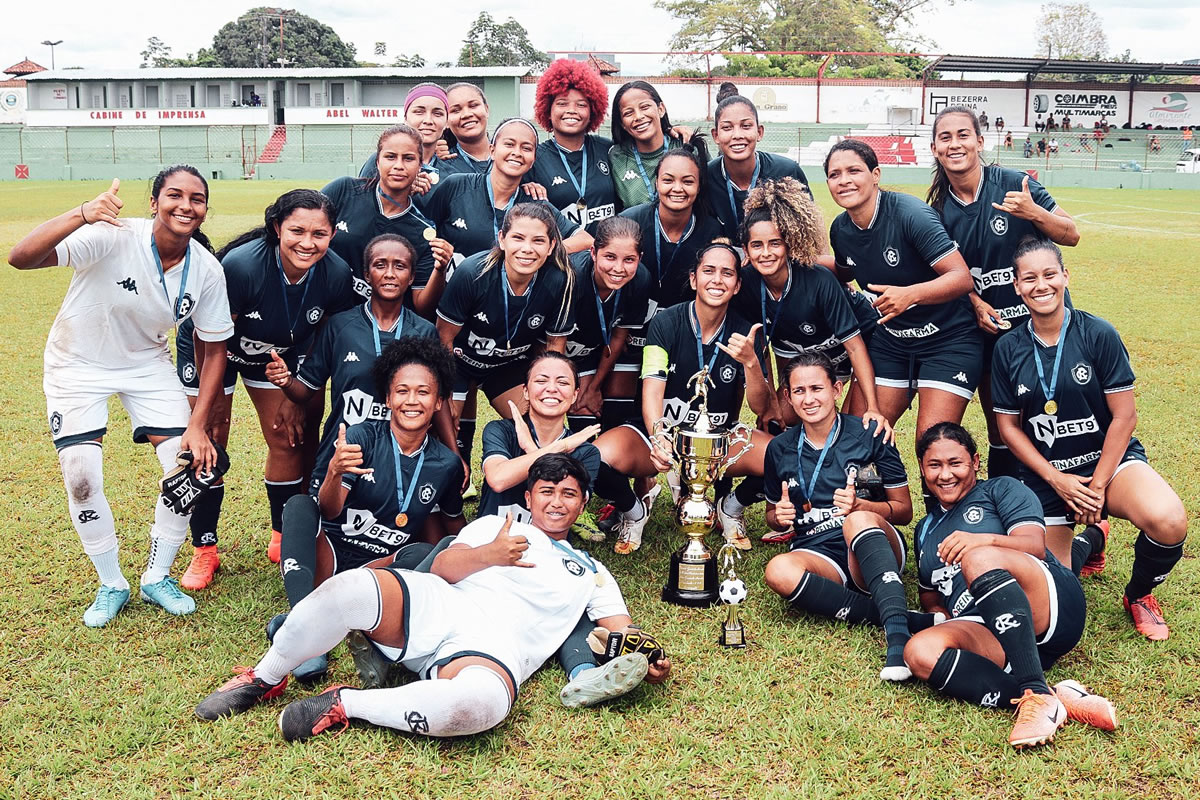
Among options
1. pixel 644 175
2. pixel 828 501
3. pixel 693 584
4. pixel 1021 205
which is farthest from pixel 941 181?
pixel 693 584

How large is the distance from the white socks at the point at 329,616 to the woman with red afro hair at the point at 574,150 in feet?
9.45

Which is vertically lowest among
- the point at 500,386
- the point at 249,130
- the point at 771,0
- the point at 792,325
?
the point at 500,386

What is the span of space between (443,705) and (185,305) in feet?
7.12

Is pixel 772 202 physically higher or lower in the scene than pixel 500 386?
higher

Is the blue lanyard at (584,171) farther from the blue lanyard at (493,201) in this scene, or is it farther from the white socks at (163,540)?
the white socks at (163,540)

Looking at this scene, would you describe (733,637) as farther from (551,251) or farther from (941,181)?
(941,181)

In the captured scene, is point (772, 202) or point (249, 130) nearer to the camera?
point (772, 202)

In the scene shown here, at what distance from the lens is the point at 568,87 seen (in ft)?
18.2

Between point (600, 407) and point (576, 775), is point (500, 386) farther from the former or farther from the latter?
point (576, 775)

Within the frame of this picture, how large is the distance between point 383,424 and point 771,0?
2395 inches

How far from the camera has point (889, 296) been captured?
15.4 ft

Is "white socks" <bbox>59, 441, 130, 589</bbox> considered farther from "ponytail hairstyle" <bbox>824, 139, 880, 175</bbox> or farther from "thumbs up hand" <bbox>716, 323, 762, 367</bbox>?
"ponytail hairstyle" <bbox>824, 139, 880, 175</bbox>

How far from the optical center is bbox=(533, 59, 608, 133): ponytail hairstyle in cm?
557

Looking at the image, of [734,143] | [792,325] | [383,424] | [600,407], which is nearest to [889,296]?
[792,325]
